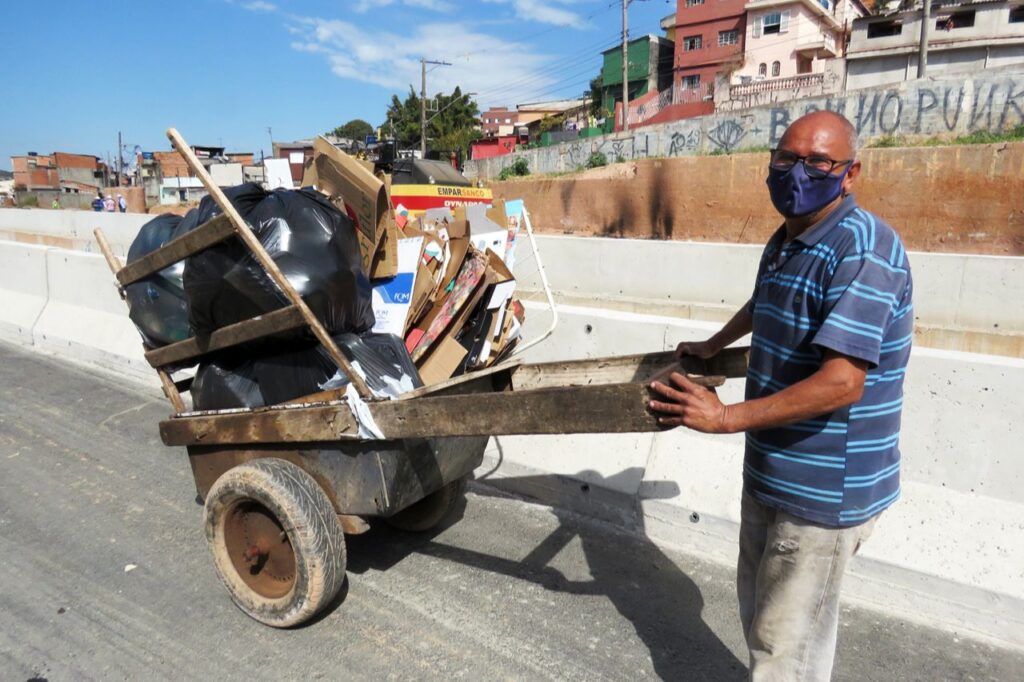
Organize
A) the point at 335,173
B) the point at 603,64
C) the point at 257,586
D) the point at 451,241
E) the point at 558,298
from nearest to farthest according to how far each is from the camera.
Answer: the point at 257,586
the point at 335,173
the point at 451,241
the point at 558,298
the point at 603,64

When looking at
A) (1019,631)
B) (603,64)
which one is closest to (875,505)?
(1019,631)

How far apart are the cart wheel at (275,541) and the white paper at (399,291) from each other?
942mm

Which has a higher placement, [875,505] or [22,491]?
[875,505]

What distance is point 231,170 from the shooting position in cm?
2103

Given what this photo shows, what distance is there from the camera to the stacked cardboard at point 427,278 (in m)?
3.23

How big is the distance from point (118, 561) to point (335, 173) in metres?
2.27

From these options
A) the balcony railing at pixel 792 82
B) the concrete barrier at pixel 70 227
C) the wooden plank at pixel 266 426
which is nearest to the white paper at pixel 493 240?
the wooden plank at pixel 266 426

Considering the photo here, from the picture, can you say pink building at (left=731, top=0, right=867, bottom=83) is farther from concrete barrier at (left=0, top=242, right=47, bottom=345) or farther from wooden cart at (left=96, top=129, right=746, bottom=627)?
wooden cart at (left=96, top=129, right=746, bottom=627)

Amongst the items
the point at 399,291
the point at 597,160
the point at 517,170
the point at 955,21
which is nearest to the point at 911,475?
the point at 399,291

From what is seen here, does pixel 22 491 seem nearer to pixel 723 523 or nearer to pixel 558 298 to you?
pixel 723 523

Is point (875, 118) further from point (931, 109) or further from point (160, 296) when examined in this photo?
point (160, 296)

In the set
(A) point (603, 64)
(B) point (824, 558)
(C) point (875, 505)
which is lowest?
(B) point (824, 558)

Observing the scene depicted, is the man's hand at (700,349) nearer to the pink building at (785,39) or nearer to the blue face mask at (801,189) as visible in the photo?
the blue face mask at (801,189)

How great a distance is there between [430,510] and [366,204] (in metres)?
1.66
